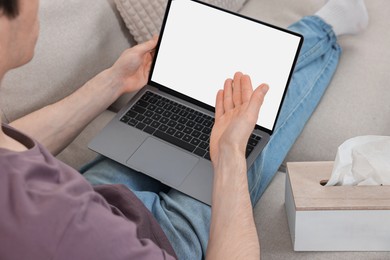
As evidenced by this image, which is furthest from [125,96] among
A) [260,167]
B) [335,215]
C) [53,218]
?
[53,218]

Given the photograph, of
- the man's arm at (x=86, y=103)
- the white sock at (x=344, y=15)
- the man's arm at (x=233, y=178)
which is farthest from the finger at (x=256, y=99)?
the white sock at (x=344, y=15)

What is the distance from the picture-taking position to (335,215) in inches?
43.1

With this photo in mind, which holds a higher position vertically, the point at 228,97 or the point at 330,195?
the point at 228,97

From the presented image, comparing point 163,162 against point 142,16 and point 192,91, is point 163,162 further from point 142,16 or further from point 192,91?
point 142,16

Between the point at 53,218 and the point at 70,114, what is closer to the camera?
the point at 53,218

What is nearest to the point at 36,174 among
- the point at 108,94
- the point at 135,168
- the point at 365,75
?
the point at 135,168

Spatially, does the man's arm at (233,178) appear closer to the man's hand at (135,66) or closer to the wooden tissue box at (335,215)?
the wooden tissue box at (335,215)

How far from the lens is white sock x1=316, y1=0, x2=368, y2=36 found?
1641mm

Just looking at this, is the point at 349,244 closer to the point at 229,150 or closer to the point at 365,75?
the point at 229,150

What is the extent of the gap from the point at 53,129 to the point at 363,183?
25.8 inches

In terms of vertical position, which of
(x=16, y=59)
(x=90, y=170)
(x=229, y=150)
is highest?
(x=16, y=59)

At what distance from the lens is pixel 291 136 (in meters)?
1.42

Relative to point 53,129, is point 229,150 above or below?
above

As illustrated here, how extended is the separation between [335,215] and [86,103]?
0.60 meters
